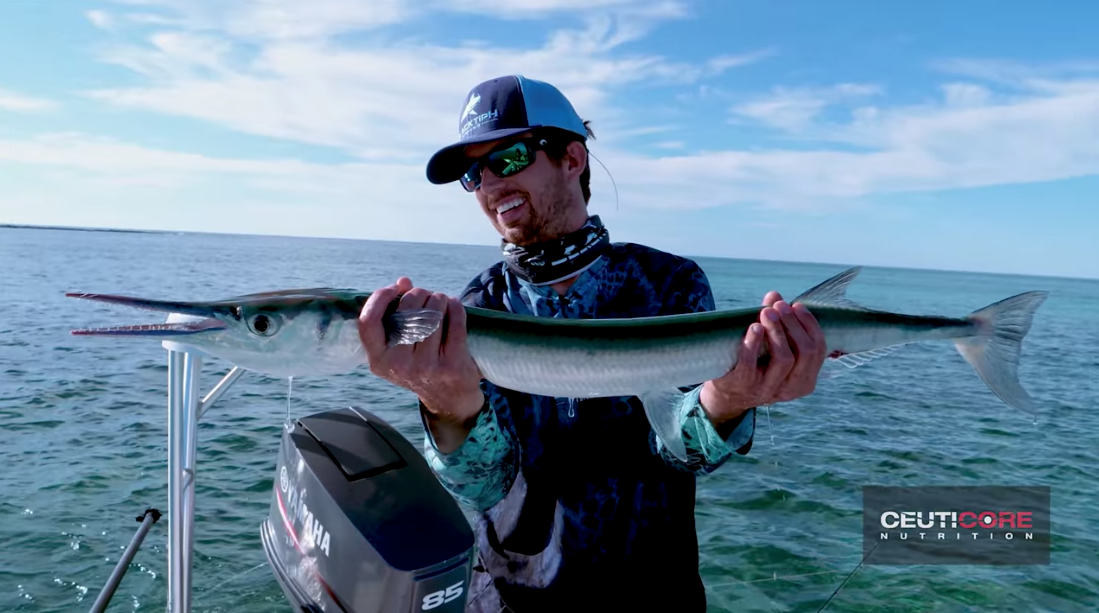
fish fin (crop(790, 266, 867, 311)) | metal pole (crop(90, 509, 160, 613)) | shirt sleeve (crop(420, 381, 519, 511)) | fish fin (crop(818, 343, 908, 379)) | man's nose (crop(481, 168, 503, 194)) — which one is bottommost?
metal pole (crop(90, 509, 160, 613))

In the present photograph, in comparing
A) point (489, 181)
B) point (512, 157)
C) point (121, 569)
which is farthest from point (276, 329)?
point (121, 569)

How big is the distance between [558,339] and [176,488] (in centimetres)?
248

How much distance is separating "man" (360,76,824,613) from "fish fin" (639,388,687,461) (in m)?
0.17

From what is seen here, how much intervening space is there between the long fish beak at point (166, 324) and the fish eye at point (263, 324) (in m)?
0.12

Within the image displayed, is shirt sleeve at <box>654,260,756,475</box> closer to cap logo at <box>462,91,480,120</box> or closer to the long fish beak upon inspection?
cap logo at <box>462,91,480,120</box>

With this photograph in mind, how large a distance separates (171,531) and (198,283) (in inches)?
1906

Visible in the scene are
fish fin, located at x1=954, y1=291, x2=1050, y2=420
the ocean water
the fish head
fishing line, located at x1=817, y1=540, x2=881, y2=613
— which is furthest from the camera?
the ocean water

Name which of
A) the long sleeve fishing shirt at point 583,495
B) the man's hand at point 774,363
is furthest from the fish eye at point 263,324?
the man's hand at point 774,363

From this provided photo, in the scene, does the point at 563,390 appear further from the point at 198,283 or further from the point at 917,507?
the point at 198,283

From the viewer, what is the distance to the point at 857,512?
1013cm

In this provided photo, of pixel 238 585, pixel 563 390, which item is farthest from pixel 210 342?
pixel 238 585

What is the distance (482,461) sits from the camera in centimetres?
337

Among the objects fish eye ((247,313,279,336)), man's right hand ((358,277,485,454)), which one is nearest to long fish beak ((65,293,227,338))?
fish eye ((247,313,279,336))

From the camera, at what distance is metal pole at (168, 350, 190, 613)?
3805mm
